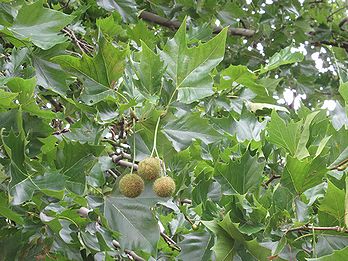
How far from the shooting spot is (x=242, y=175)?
1.29 meters

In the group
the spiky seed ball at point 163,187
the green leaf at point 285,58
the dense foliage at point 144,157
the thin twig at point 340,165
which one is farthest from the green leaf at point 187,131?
the green leaf at point 285,58

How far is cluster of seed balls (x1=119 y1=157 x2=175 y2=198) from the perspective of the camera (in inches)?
46.3

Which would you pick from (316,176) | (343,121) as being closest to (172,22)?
A: (343,121)

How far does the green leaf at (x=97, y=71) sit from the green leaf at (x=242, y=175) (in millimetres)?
287

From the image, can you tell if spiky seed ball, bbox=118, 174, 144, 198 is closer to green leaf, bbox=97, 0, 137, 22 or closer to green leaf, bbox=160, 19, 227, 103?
green leaf, bbox=160, 19, 227, 103

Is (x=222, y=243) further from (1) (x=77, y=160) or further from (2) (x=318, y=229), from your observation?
(1) (x=77, y=160)

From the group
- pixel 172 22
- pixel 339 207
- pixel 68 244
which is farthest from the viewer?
pixel 172 22

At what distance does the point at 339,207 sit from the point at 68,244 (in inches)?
23.5

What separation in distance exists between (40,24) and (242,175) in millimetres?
551

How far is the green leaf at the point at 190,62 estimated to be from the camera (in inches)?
49.8

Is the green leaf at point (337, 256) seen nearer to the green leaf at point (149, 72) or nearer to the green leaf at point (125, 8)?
the green leaf at point (149, 72)

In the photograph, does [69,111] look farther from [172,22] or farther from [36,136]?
[172,22]

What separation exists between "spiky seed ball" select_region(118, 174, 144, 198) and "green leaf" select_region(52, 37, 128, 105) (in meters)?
0.17

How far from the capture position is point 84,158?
4.16 ft
